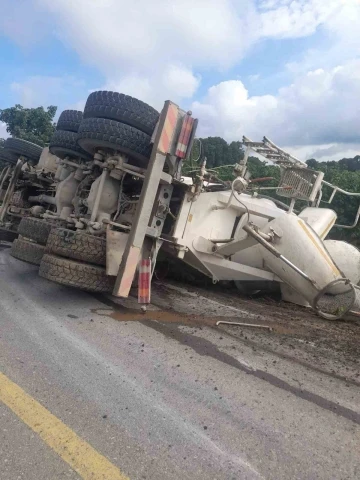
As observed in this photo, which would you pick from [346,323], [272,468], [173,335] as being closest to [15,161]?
[173,335]

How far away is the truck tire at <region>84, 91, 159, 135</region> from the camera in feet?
15.0

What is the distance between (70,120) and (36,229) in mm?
1854

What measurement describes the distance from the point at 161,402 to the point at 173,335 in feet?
4.24

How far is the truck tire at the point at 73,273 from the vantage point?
162 inches

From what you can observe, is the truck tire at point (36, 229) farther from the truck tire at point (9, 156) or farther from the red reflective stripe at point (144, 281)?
the truck tire at point (9, 156)

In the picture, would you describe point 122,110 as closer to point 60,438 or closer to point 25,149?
point 60,438

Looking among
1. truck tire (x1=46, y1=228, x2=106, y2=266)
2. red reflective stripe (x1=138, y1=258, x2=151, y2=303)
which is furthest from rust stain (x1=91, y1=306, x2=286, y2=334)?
truck tire (x1=46, y1=228, x2=106, y2=266)

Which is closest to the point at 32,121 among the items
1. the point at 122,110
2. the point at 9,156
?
the point at 9,156

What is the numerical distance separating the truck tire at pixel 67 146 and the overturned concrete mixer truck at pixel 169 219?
0.8 inches

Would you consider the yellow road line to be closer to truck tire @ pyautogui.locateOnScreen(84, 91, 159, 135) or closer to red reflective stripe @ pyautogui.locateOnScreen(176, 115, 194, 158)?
red reflective stripe @ pyautogui.locateOnScreen(176, 115, 194, 158)

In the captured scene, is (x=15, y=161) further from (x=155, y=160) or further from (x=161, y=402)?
(x=161, y=402)

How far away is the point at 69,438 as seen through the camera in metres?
2.01

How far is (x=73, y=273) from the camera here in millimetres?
4129

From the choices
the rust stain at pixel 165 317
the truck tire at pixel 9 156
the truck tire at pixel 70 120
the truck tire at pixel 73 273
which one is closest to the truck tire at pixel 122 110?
the truck tire at pixel 70 120
